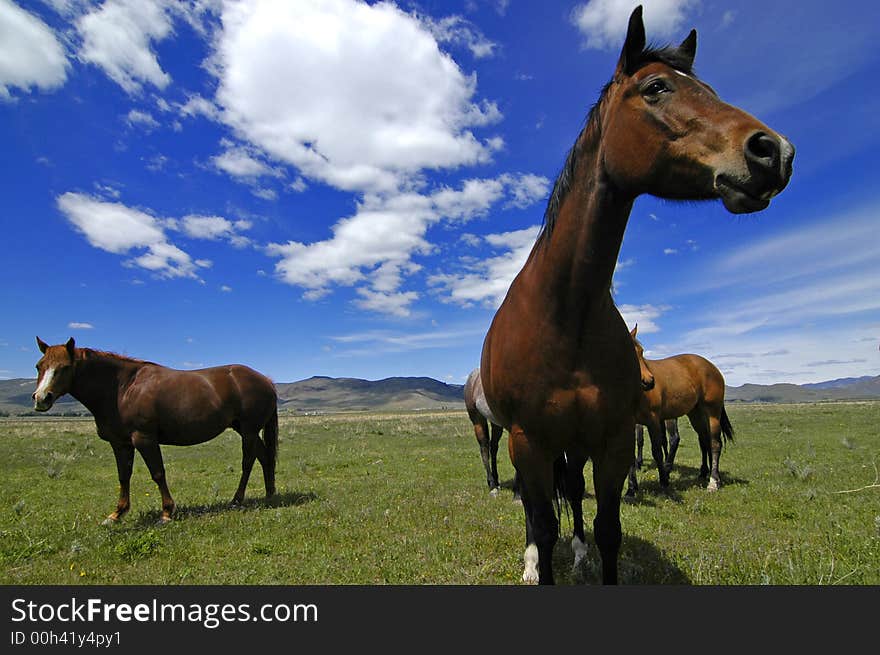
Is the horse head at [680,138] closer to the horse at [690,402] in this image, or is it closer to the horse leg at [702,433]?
the horse at [690,402]

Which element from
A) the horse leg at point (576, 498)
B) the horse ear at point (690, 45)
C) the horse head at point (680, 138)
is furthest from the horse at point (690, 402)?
the horse head at point (680, 138)

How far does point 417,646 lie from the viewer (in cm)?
253

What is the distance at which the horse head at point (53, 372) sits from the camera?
7458 mm

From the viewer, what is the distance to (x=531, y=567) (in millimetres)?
4633

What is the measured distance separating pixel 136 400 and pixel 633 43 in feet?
29.3

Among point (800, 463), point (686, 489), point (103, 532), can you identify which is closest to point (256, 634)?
point (103, 532)

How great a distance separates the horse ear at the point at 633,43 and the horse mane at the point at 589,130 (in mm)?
31

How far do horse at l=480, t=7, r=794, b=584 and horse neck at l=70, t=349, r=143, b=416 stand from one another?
25.0 feet

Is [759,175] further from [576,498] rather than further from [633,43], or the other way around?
[576,498]

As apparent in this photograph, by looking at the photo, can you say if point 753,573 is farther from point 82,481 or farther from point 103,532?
point 82,481

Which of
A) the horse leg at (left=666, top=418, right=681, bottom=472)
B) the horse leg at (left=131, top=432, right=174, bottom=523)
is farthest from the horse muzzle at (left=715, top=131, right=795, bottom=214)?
the horse leg at (left=666, top=418, right=681, bottom=472)

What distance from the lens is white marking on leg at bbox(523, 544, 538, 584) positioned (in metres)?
4.55

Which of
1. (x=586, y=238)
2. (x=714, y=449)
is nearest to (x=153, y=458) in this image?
(x=586, y=238)

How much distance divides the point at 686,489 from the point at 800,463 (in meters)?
5.32
